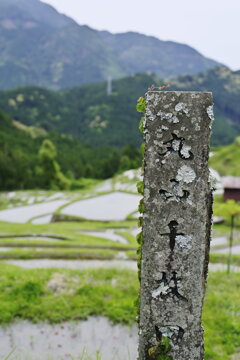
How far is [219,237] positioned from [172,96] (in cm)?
2290

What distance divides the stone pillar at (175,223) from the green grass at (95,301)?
357 cm

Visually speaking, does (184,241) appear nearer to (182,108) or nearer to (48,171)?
(182,108)

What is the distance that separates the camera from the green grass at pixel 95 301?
26.1ft

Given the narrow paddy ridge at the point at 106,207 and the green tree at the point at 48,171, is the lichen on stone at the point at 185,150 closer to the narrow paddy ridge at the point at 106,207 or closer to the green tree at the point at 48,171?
the narrow paddy ridge at the point at 106,207

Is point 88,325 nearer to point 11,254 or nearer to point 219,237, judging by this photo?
point 11,254

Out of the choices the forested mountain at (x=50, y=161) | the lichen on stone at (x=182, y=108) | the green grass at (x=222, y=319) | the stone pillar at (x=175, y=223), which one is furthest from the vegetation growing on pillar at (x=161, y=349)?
the forested mountain at (x=50, y=161)

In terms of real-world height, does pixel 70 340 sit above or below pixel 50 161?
above

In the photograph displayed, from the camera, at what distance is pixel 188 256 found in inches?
159

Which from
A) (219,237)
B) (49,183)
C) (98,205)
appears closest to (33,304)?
(219,237)

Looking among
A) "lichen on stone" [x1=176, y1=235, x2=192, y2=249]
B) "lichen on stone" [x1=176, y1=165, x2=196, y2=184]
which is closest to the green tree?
"lichen on stone" [x1=176, y1=235, x2=192, y2=249]

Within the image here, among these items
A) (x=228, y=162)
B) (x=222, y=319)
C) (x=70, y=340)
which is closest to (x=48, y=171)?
(x=228, y=162)

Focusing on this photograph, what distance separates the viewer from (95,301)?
355 inches

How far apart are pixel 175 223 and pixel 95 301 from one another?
577 cm

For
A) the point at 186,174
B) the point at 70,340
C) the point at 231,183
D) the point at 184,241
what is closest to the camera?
the point at 186,174
